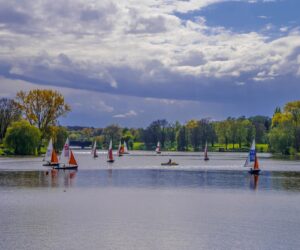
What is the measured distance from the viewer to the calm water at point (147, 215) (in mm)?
33594

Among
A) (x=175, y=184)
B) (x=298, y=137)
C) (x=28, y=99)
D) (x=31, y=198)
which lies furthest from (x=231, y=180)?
(x=298, y=137)

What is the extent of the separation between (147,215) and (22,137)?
95.9 metres

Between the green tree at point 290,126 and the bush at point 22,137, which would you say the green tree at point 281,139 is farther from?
the bush at point 22,137

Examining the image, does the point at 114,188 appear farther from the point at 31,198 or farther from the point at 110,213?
the point at 110,213

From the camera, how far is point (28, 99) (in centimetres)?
13825

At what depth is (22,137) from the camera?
134m

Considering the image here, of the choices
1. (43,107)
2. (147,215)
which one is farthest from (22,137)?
(147,215)

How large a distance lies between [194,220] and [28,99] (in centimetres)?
10345

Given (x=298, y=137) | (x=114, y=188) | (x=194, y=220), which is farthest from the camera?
(x=298, y=137)

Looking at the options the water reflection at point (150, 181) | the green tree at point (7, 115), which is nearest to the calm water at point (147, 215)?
the water reflection at point (150, 181)

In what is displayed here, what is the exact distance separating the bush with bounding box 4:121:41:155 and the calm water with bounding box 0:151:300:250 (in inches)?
2510

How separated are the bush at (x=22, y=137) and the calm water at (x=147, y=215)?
209ft

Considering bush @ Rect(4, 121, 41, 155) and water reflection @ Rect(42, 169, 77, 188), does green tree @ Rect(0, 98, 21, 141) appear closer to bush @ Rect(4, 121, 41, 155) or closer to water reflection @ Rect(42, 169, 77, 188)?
bush @ Rect(4, 121, 41, 155)

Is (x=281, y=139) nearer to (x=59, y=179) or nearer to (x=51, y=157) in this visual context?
(x=51, y=157)
